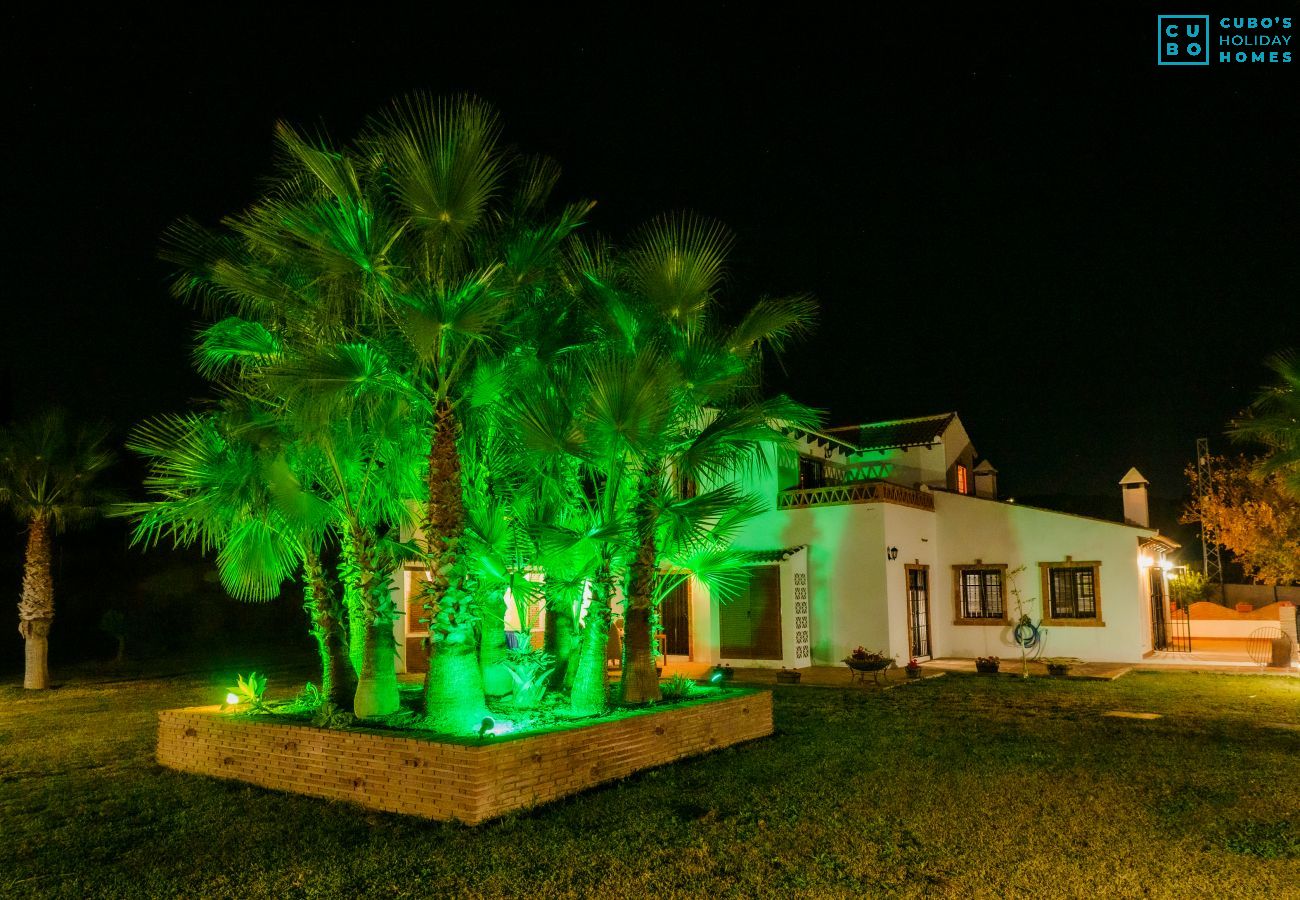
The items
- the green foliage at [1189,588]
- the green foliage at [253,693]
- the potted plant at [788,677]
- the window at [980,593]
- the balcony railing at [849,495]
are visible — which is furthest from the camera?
the green foliage at [1189,588]

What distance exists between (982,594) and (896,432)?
5.91 meters

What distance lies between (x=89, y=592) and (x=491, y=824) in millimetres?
25108

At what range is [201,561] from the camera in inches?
1178

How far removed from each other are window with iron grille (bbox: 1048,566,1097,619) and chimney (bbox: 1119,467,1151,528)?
2.97 m

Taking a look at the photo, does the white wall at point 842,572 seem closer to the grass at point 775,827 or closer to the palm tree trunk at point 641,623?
the grass at point 775,827

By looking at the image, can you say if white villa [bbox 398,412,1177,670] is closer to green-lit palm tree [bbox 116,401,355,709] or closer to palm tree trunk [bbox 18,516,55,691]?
palm tree trunk [bbox 18,516,55,691]

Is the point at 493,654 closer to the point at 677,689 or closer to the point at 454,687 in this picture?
the point at 454,687

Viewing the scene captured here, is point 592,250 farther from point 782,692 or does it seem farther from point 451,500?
point 782,692

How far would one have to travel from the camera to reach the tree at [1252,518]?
2588 centimetres

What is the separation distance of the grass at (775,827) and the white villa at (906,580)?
7.33 m

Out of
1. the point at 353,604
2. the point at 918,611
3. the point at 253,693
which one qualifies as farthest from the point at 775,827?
the point at 918,611

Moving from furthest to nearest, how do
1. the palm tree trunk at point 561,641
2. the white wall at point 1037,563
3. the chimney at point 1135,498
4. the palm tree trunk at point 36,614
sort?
the chimney at point 1135,498 → the white wall at point 1037,563 → the palm tree trunk at point 36,614 → the palm tree trunk at point 561,641

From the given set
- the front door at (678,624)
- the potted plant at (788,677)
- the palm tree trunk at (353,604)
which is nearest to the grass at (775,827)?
the palm tree trunk at (353,604)

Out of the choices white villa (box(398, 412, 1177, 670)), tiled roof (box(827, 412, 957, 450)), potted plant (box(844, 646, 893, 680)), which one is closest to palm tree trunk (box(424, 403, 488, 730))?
potted plant (box(844, 646, 893, 680))
